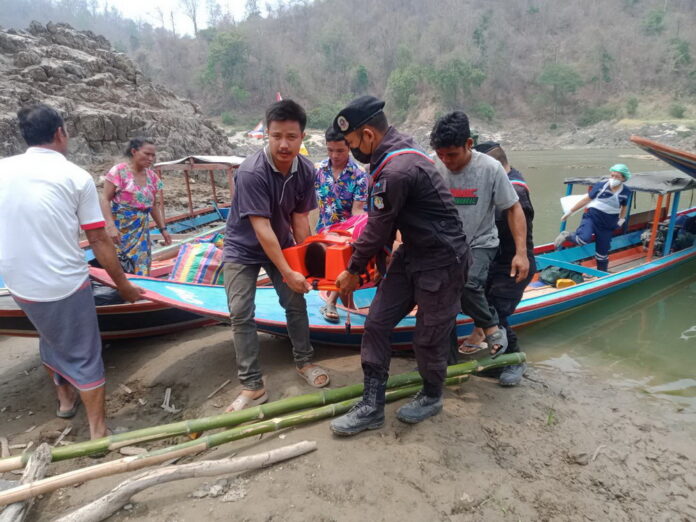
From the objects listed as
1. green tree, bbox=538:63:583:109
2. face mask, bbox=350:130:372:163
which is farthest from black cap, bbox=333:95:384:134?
green tree, bbox=538:63:583:109

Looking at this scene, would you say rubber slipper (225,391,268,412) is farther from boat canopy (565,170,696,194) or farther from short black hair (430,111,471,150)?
boat canopy (565,170,696,194)

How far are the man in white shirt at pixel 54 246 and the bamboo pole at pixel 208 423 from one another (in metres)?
0.35

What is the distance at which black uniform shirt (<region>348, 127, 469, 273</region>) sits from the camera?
2.25 m

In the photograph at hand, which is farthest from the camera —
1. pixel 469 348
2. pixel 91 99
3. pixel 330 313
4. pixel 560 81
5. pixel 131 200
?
pixel 560 81

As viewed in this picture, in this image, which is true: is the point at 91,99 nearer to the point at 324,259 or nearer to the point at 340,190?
the point at 340,190

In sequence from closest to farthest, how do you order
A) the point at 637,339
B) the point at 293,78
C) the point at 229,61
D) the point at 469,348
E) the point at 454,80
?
the point at 469,348 → the point at 637,339 → the point at 454,80 → the point at 229,61 → the point at 293,78

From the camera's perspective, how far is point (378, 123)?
2.36 metres

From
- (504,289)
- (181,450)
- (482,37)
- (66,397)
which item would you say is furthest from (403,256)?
(482,37)

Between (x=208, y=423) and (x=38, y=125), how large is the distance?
198 centimetres

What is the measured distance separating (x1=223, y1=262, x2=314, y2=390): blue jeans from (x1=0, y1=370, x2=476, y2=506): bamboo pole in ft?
1.45

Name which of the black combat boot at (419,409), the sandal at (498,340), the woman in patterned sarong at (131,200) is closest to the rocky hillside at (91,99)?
the woman in patterned sarong at (131,200)

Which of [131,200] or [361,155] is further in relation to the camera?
[131,200]

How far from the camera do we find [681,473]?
9.20 ft

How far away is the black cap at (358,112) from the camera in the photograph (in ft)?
7.55
